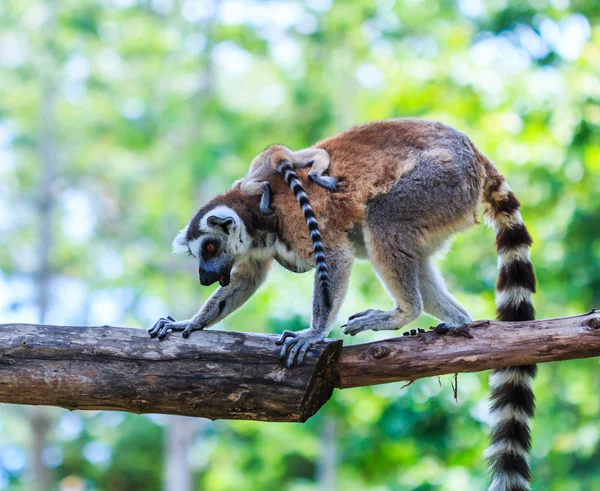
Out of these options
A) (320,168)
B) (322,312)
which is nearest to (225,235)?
(320,168)

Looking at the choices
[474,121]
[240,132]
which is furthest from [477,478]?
[240,132]

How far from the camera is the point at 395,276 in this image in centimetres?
504

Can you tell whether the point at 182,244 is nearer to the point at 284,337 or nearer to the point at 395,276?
the point at 284,337

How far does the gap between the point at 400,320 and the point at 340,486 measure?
34.3ft

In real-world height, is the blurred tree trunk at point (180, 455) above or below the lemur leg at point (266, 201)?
above

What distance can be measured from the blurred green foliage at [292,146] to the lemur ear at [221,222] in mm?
2515

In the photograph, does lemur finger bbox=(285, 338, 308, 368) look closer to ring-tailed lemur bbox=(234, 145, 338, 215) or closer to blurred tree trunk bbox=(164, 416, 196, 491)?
ring-tailed lemur bbox=(234, 145, 338, 215)

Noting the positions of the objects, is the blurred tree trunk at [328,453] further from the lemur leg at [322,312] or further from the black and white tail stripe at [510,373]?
the lemur leg at [322,312]

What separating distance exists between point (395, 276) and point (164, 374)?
180 cm

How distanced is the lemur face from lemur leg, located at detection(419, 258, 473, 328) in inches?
57.3

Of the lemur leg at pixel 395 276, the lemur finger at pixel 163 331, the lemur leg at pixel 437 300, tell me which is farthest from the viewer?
the lemur leg at pixel 437 300

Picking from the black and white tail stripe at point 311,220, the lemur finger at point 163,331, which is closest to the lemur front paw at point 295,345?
the black and white tail stripe at point 311,220

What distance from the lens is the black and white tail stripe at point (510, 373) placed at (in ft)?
15.4

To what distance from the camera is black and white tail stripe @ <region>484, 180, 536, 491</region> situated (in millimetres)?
4707
